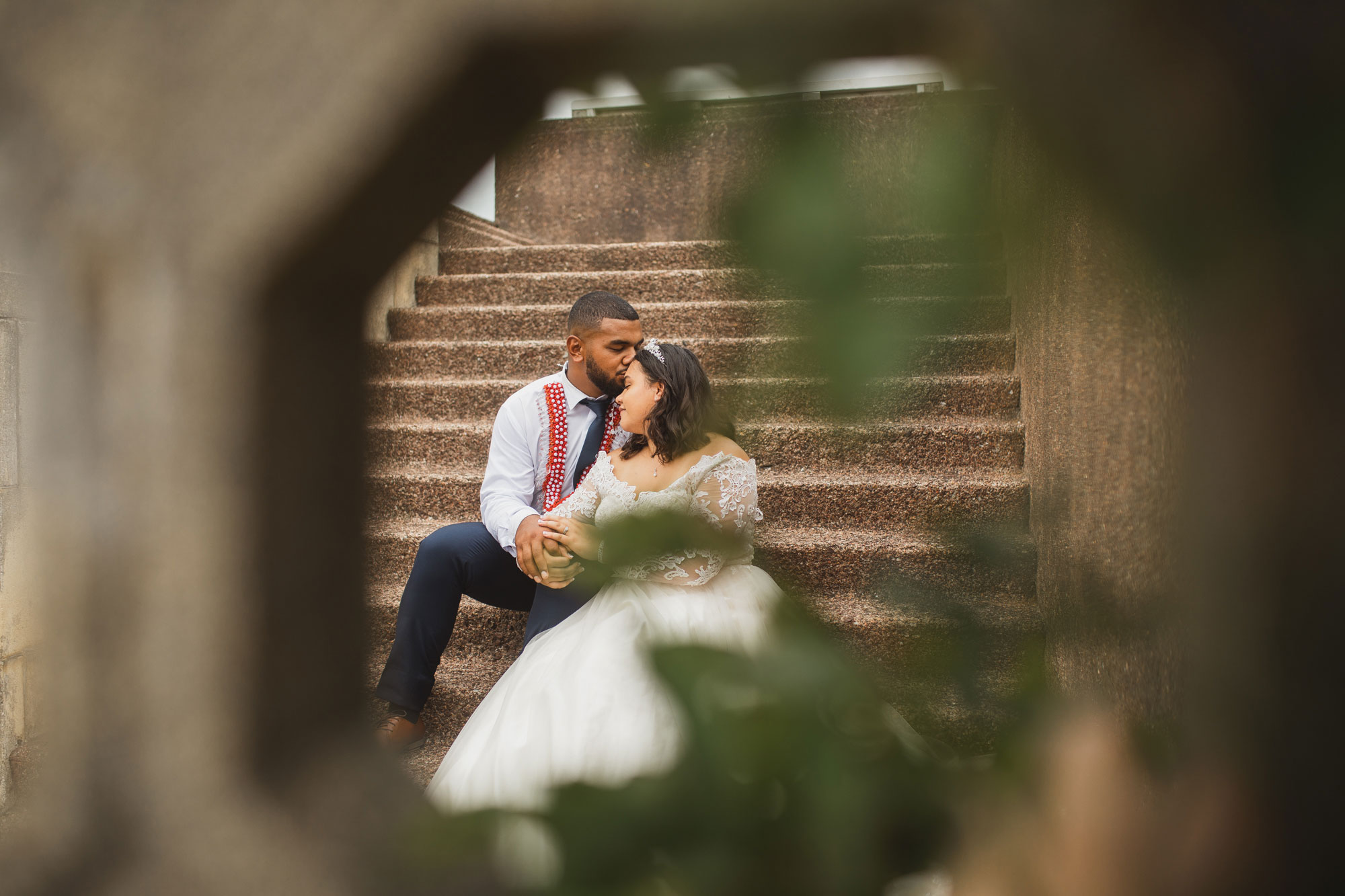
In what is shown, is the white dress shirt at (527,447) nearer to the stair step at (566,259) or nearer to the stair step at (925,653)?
the stair step at (566,259)

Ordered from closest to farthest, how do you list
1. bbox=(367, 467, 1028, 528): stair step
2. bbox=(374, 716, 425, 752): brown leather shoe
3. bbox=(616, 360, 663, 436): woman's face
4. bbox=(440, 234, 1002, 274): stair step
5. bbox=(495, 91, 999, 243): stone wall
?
1. bbox=(495, 91, 999, 243): stone wall
2. bbox=(616, 360, 663, 436): woman's face
3. bbox=(374, 716, 425, 752): brown leather shoe
4. bbox=(367, 467, 1028, 528): stair step
5. bbox=(440, 234, 1002, 274): stair step

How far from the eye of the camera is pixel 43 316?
0.54 meters

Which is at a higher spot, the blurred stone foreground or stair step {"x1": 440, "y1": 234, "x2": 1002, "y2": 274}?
stair step {"x1": 440, "y1": 234, "x2": 1002, "y2": 274}

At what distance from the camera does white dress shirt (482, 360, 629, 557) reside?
3025mm

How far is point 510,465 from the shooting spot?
3.07m

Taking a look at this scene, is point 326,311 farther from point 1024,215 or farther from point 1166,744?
point 1166,744

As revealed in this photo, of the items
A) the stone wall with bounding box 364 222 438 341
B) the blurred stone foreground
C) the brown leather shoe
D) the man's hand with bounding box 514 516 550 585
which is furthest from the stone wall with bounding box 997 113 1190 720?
the stone wall with bounding box 364 222 438 341

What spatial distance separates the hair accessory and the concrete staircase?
7.4 inches

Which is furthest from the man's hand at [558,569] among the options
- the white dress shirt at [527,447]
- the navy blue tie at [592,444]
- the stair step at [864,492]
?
the stair step at [864,492]

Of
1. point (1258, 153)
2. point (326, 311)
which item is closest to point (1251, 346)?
point (1258, 153)

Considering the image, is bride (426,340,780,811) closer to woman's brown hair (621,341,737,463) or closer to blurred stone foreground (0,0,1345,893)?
woman's brown hair (621,341,737,463)

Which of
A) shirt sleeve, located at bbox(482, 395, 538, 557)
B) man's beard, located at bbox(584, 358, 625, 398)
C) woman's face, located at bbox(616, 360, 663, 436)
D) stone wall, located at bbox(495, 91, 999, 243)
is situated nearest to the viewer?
stone wall, located at bbox(495, 91, 999, 243)

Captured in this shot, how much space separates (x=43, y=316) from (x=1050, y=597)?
72 cm

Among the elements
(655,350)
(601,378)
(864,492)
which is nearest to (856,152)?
(655,350)
